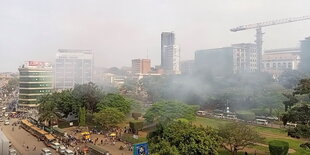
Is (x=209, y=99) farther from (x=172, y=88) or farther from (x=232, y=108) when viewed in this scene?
(x=172, y=88)

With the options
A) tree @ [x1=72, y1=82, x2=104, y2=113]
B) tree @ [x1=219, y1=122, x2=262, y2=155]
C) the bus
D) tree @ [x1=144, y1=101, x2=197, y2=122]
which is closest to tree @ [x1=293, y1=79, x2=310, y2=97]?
tree @ [x1=219, y1=122, x2=262, y2=155]

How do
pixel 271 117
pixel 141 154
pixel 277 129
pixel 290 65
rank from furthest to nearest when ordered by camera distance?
pixel 290 65 → pixel 271 117 → pixel 277 129 → pixel 141 154

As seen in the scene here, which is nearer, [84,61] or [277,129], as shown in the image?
[277,129]

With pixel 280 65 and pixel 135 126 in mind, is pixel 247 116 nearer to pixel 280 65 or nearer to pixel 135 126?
pixel 135 126

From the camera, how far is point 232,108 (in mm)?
45469

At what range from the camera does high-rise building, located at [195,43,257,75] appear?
301 feet

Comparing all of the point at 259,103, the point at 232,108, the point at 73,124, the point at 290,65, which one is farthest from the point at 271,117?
the point at 290,65

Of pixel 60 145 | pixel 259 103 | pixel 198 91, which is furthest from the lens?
pixel 198 91

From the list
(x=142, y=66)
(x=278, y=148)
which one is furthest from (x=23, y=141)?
(x=142, y=66)

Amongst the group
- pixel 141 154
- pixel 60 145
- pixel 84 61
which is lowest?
pixel 60 145

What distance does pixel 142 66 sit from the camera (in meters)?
136

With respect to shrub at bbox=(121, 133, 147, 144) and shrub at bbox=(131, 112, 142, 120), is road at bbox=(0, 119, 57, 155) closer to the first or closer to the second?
shrub at bbox=(121, 133, 147, 144)

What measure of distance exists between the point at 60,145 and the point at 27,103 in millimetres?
32695

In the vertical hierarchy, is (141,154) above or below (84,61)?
below
